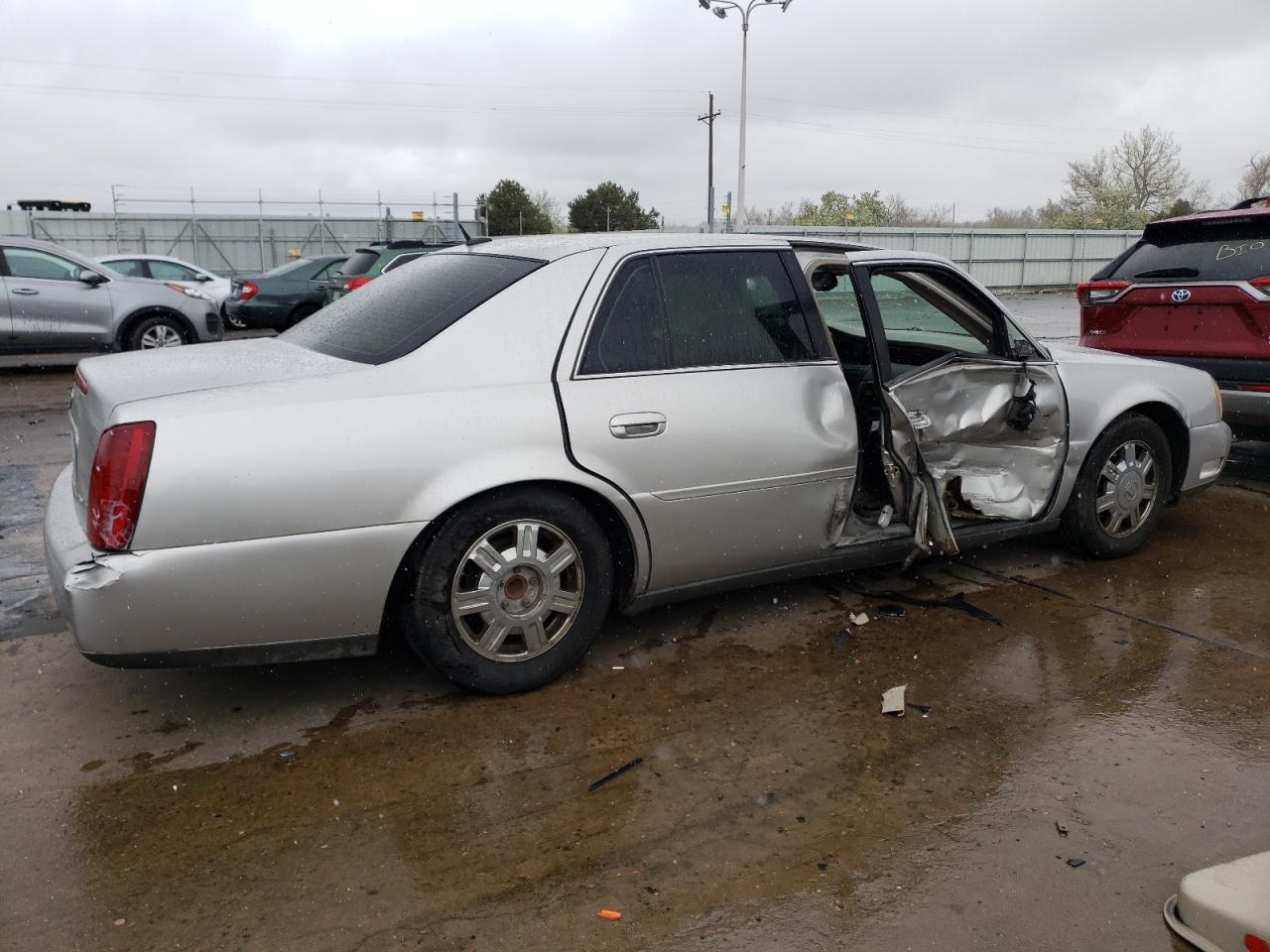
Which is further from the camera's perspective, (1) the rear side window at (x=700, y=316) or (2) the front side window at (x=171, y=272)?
(2) the front side window at (x=171, y=272)

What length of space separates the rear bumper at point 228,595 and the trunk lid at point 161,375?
32cm

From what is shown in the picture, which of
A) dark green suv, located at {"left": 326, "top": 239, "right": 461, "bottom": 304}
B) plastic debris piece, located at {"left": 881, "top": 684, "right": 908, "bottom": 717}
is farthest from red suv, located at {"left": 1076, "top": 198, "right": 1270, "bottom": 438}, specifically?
dark green suv, located at {"left": 326, "top": 239, "right": 461, "bottom": 304}

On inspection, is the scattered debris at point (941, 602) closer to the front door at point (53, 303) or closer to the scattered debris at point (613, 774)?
the scattered debris at point (613, 774)

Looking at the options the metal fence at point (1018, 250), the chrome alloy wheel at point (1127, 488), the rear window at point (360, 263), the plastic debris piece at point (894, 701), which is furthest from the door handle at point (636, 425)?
the metal fence at point (1018, 250)

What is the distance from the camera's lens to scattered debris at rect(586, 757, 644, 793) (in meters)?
3.07

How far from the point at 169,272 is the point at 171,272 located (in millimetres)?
49

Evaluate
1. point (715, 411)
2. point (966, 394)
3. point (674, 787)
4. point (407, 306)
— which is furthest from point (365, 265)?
point (674, 787)

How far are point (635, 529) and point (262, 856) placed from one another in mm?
1601

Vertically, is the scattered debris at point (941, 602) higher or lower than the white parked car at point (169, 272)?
lower

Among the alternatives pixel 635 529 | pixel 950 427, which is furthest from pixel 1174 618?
pixel 635 529

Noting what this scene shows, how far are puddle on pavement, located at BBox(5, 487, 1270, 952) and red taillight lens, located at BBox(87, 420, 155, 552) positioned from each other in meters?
0.75

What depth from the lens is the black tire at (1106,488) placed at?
16.3ft

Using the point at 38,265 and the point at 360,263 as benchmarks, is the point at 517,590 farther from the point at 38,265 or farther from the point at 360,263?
the point at 360,263

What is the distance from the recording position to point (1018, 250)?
3178cm
